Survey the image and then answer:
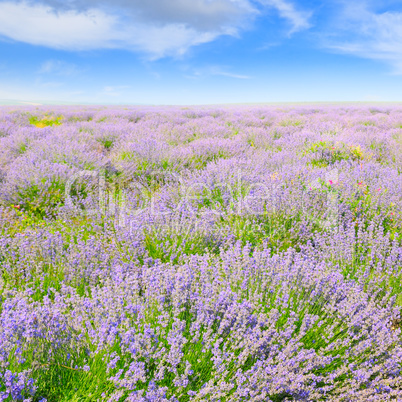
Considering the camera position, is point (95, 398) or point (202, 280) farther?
point (202, 280)

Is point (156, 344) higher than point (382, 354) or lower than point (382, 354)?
higher

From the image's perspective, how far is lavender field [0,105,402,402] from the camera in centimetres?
136

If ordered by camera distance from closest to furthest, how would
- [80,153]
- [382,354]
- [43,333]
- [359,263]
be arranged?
[43,333]
[382,354]
[359,263]
[80,153]

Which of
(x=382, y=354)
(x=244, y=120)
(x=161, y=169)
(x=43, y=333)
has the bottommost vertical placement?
(x=382, y=354)

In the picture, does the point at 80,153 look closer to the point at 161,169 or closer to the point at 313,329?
the point at 161,169

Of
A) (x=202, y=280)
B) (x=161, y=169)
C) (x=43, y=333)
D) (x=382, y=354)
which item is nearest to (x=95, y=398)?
(x=43, y=333)

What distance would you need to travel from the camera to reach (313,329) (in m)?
1.70

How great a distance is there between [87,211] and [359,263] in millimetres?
2683

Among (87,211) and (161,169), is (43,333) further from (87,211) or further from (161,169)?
(161,169)

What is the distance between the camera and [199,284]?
1.94m

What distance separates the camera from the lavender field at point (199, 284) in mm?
1361

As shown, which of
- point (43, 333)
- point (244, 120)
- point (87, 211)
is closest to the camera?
point (43, 333)

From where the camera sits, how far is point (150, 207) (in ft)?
10.6

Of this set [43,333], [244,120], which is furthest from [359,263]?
[244,120]
